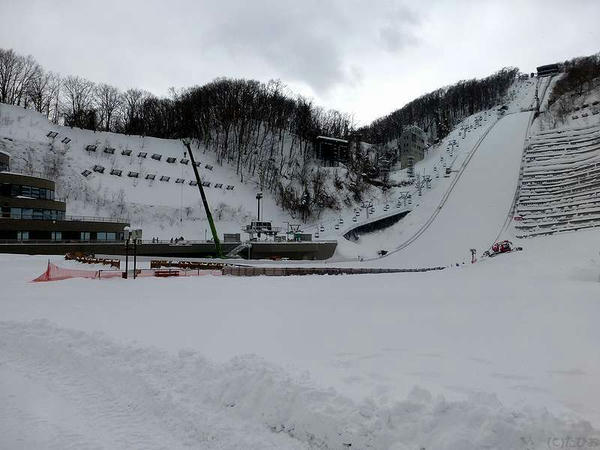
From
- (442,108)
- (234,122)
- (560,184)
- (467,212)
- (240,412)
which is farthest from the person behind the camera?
(442,108)

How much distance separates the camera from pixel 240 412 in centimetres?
661

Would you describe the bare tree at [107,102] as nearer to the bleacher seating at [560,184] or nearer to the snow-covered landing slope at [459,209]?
the snow-covered landing slope at [459,209]

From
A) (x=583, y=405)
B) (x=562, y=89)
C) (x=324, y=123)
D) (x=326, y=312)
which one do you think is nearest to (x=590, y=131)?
(x=562, y=89)

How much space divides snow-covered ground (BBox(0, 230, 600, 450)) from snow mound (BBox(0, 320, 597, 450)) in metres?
0.02

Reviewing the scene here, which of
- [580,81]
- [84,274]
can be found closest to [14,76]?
[84,274]

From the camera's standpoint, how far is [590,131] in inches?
2416

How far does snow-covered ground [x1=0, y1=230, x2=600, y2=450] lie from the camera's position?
5699 mm

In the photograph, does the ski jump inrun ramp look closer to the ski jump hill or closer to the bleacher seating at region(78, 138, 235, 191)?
the ski jump hill

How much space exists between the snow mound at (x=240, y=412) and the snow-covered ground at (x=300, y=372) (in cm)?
2

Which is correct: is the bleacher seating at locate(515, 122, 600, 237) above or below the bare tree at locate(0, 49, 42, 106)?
below

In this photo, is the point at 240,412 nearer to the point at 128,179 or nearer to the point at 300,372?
the point at 300,372

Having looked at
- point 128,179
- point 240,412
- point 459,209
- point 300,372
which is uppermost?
point 128,179

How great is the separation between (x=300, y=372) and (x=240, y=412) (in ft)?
4.41

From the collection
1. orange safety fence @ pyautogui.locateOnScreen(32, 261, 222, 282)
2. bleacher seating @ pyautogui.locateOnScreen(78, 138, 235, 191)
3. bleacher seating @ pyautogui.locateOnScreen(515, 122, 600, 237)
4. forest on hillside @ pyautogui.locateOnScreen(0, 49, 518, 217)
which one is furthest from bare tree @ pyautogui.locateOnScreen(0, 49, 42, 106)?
bleacher seating @ pyautogui.locateOnScreen(515, 122, 600, 237)
